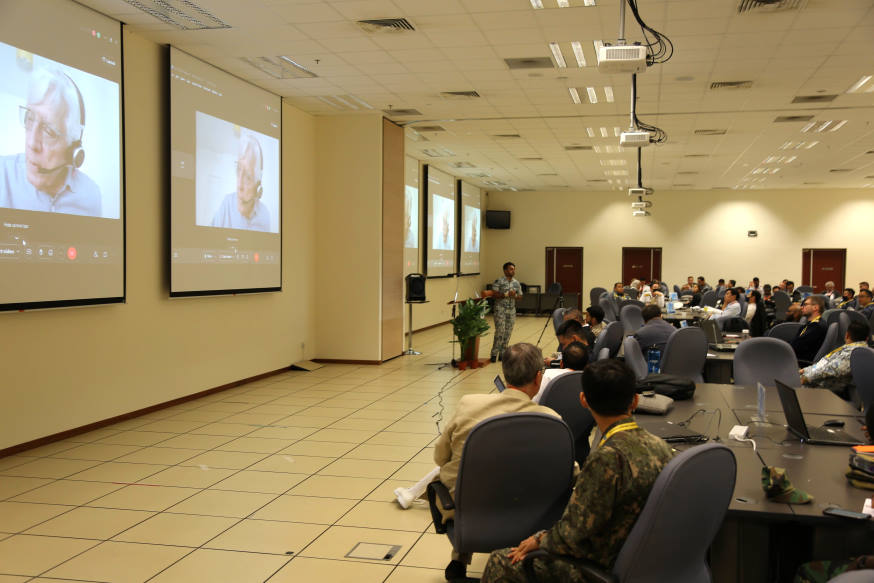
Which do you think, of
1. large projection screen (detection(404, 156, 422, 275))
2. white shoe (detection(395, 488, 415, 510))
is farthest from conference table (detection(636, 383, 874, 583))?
large projection screen (detection(404, 156, 422, 275))

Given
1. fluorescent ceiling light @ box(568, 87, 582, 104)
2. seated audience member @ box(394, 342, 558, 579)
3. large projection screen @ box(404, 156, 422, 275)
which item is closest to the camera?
seated audience member @ box(394, 342, 558, 579)

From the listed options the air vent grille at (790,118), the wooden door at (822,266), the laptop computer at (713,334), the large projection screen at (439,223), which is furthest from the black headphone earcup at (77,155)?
the wooden door at (822,266)

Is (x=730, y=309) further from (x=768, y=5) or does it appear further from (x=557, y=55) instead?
(x=768, y=5)

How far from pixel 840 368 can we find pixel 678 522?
420 cm

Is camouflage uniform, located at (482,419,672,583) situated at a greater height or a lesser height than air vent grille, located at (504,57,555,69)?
lesser

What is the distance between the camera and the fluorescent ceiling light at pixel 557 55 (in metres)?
7.68

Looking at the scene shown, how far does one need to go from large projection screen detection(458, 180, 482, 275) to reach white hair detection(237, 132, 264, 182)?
1098 centimetres

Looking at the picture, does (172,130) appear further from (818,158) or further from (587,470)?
(818,158)

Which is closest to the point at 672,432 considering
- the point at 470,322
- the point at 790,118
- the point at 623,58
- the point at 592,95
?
the point at 623,58

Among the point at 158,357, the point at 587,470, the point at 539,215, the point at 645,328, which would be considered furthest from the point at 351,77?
the point at 539,215

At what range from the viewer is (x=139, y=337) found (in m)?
7.38

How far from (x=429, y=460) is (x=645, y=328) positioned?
2791 millimetres

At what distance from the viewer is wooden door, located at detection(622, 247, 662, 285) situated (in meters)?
23.5

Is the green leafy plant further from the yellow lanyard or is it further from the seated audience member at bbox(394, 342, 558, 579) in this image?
the yellow lanyard
